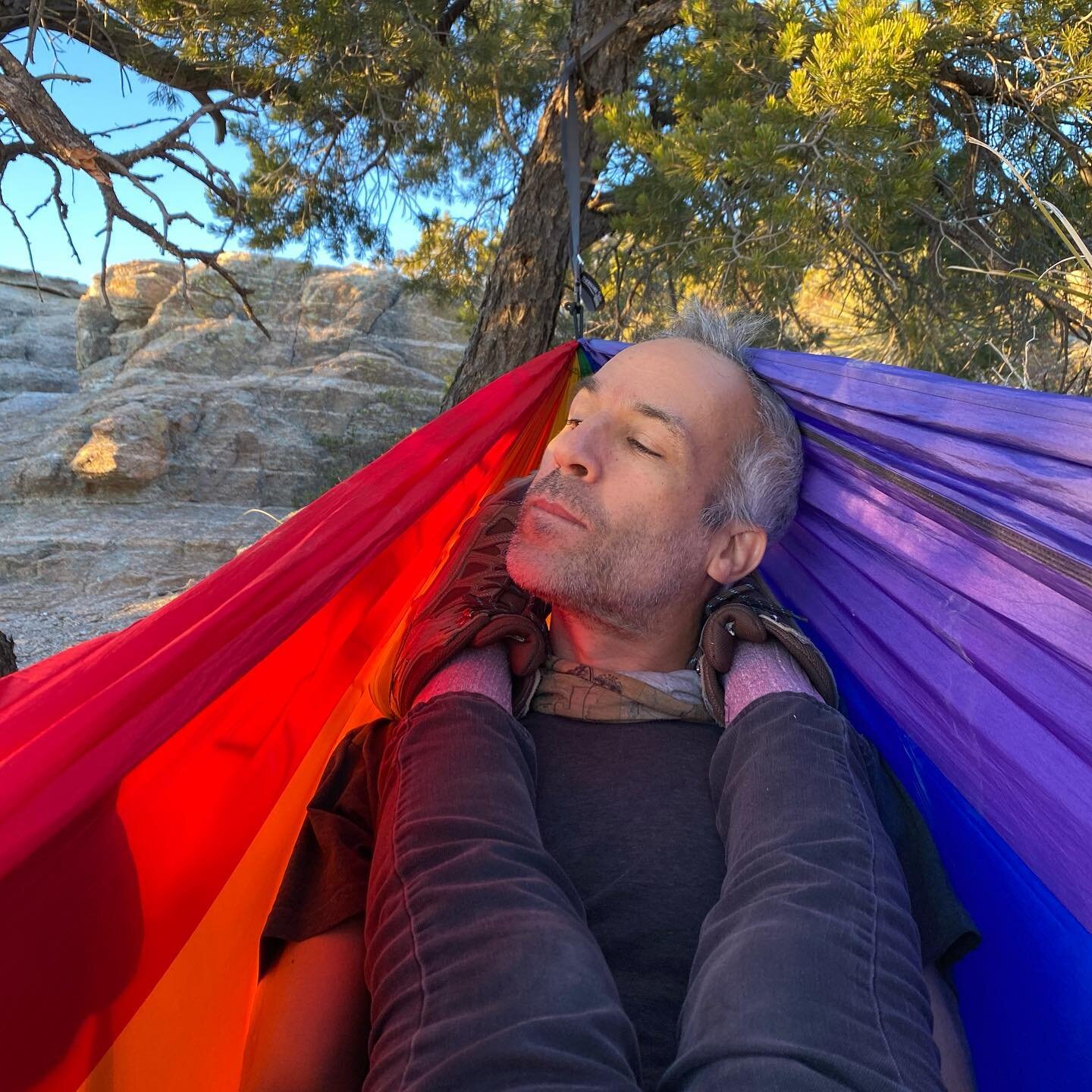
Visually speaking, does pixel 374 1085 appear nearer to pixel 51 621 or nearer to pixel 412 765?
pixel 412 765

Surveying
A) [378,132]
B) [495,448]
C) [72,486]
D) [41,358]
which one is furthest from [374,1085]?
[41,358]

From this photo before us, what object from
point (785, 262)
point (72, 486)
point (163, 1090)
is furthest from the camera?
point (72, 486)

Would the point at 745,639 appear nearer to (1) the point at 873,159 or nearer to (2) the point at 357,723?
(2) the point at 357,723

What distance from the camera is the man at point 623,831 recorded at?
728 mm

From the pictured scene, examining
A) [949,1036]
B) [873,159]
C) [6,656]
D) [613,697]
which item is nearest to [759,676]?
[613,697]

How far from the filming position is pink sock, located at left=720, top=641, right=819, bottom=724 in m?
1.09

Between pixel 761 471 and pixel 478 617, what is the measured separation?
546 millimetres

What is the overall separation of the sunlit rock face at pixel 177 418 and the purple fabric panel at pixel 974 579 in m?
2.38

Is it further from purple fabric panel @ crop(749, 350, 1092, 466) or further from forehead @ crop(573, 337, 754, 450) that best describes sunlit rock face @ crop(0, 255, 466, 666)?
purple fabric panel @ crop(749, 350, 1092, 466)

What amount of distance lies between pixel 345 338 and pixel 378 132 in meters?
5.35

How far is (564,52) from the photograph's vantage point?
2.94 metres

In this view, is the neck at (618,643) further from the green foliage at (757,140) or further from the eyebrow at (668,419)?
the green foliage at (757,140)

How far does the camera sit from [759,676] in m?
1.12

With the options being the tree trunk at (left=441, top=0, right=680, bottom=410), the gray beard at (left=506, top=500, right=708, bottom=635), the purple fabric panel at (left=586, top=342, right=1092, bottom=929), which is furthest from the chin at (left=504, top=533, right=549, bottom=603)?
the tree trunk at (left=441, top=0, right=680, bottom=410)
